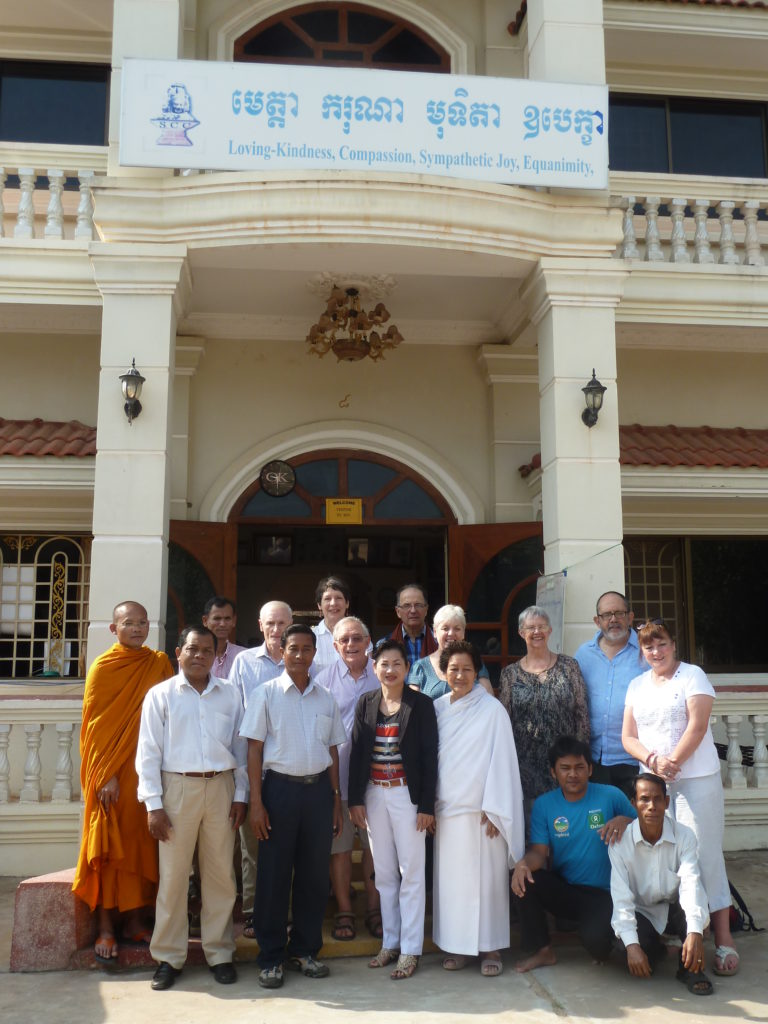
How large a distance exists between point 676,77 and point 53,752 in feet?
27.1

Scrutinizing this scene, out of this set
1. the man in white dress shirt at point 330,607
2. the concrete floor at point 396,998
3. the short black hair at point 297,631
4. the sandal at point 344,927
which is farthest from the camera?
the man in white dress shirt at point 330,607

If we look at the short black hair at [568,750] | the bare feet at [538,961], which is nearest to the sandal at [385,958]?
the bare feet at [538,961]

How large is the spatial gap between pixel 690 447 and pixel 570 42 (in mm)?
3436

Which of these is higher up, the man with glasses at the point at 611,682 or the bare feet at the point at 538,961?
the man with glasses at the point at 611,682

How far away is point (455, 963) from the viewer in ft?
14.5

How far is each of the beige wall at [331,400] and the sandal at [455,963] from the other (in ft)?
15.2

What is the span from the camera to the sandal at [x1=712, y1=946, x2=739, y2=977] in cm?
436

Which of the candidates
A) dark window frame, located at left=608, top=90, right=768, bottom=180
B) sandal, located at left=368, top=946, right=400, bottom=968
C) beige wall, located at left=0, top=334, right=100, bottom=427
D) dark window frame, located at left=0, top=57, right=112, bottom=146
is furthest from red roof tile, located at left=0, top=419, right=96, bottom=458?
dark window frame, located at left=608, top=90, right=768, bottom=180

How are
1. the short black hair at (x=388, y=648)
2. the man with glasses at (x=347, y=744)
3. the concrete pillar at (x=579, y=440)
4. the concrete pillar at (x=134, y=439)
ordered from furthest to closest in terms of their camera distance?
the concrete pillar at (x=579, y=440), the concrete pillar at (x=134, y=439), the man with glasses at (x=347, y=744), the short black hair at (x=388, y=648)

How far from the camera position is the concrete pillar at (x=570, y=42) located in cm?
676

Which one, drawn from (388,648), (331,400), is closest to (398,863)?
(388,648)

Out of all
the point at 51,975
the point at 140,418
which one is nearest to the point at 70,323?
the point at 140,418

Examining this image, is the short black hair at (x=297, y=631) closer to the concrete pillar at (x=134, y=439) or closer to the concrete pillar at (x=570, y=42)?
the concrete pillar at (x=134, y=439)

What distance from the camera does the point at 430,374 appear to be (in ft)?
28.2
